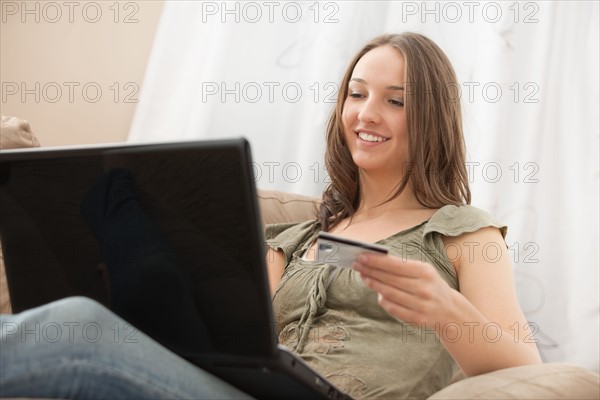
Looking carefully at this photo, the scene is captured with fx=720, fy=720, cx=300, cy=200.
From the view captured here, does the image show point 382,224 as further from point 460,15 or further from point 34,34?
point 34,34

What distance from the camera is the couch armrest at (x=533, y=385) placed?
838mm

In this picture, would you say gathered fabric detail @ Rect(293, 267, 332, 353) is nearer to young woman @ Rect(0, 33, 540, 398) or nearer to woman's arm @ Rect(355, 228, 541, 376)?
young woman @ Rect(0, 33, 540, 398)

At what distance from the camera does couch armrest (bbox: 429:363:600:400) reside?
84cm

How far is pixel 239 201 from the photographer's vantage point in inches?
28.4

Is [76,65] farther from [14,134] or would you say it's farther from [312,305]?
[312,305]

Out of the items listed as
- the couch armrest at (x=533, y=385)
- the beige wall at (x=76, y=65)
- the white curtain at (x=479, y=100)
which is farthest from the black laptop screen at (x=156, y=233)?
the beige wall at (x=76, y=65)

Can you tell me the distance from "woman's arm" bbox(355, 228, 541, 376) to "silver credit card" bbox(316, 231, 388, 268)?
0.02m

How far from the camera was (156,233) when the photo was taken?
790 millimetres

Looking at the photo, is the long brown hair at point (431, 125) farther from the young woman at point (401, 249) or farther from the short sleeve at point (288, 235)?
the short sleeve at point (288, 235)

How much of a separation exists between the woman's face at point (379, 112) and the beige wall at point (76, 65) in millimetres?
866

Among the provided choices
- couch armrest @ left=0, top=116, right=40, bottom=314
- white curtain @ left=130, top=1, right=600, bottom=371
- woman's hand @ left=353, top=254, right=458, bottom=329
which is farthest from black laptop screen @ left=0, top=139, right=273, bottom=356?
white curtain @ left=130, top=1, right=600, bottom=371

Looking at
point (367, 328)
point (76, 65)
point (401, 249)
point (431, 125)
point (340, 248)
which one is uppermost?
point (76, 65)

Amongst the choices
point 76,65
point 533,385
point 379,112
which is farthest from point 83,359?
point 76,65

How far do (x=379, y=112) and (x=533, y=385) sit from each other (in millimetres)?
622
